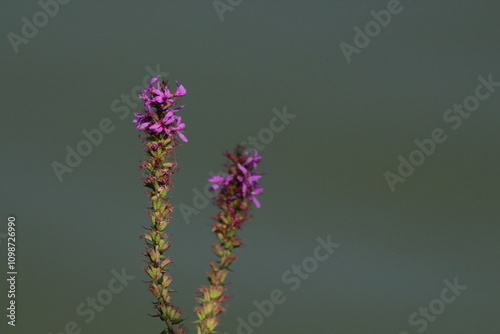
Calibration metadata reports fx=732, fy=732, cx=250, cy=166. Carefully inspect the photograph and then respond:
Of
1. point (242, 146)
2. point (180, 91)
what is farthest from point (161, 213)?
point (242, 146)

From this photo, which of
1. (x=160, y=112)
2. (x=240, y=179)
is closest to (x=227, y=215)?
(x=240, y=179)

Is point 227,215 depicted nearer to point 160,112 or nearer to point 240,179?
point 240,179

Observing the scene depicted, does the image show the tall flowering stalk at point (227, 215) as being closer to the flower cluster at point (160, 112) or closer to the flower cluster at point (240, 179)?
the flower cluster at point (240, 179)

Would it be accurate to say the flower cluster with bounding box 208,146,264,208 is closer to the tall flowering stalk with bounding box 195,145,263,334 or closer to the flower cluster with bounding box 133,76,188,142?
the tall flowering stalk with bounding box 195,145,263,334

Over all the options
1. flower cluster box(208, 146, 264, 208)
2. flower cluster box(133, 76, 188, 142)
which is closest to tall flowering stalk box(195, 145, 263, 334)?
flower cluster box(208, 146, 264, 208)

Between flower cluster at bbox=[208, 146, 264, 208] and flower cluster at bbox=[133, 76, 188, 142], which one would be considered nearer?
flower cluster at bbox=[208, 146, 264, 208]

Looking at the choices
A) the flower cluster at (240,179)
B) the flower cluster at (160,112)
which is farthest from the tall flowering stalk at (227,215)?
the flower cluster at (160,112)

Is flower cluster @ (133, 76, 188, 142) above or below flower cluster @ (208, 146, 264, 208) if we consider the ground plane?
above

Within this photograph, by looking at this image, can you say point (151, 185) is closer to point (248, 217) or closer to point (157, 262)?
point (157, 262)
